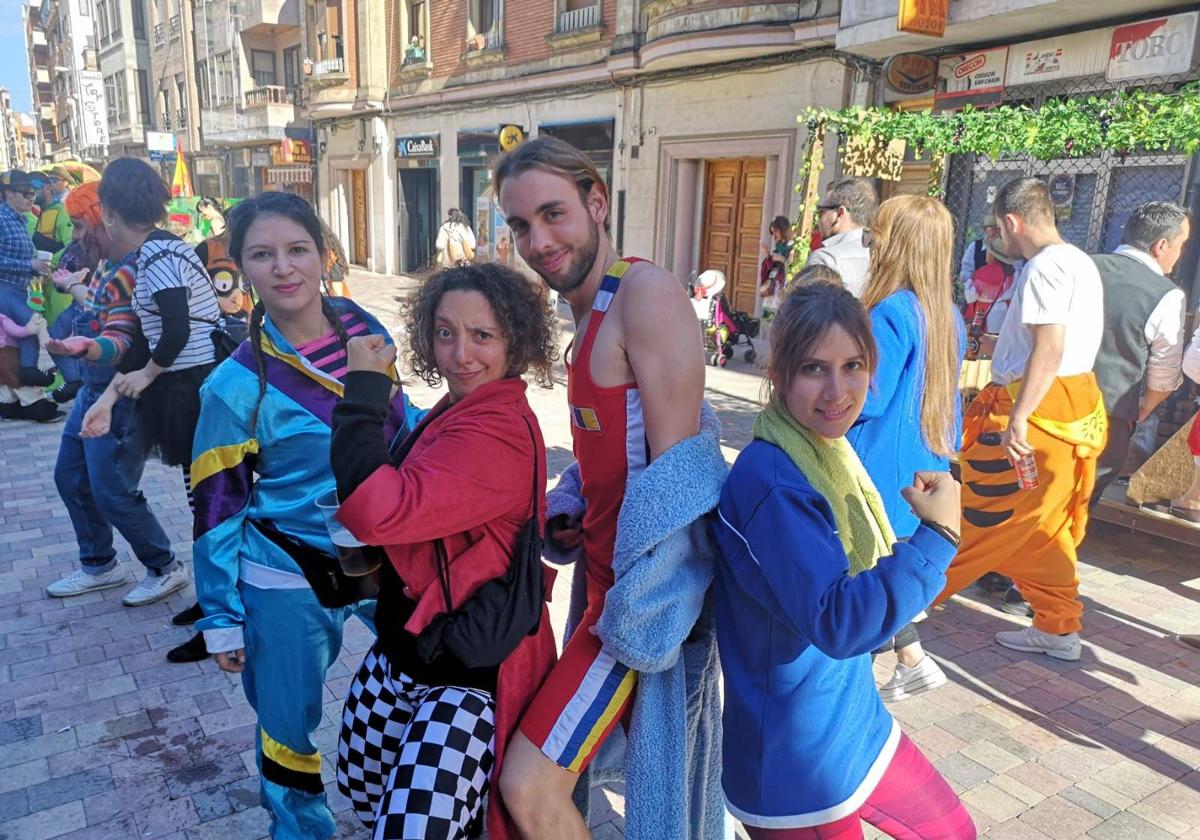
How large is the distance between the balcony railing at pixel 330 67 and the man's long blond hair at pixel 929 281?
79.4 feet

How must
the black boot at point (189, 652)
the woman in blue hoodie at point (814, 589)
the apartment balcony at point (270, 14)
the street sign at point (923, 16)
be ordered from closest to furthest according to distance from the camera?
the woman in blue hoodie at point (814, 589) < the black boot at point (189, 652) < the street sign at point (923, 16) < the apartment balcony at point (270, 14)

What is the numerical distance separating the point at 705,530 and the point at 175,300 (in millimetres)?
2875

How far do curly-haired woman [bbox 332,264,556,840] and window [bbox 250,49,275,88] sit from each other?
3206cm

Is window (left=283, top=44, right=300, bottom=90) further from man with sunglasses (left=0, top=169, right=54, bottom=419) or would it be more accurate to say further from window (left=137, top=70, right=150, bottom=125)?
man with sunglasses (left=0, top=169, right=54, bottom=419)

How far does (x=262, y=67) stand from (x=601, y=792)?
3240cm

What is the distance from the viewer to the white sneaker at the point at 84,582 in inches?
174

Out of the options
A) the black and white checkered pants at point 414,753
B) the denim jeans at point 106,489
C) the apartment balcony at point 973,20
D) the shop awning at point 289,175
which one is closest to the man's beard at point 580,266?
the black and white checkered pants at point 414,753

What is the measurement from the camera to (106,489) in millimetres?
4133

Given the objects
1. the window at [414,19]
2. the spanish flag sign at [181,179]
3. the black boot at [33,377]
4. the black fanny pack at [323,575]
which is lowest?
the black boot at [33,377]

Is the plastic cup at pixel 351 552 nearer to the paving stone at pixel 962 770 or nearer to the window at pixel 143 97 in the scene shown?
the paving stone at pixel 962 770

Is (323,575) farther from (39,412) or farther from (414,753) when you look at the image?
(39,412)

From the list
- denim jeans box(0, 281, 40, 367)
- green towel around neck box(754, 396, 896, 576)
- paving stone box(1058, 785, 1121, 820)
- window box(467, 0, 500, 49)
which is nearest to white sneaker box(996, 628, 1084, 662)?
paving stone box(1058, 785, 1121, 820)

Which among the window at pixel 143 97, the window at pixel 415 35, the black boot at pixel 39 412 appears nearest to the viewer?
the black boot at pixel 39 412

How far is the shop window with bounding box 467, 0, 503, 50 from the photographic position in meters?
18.5
